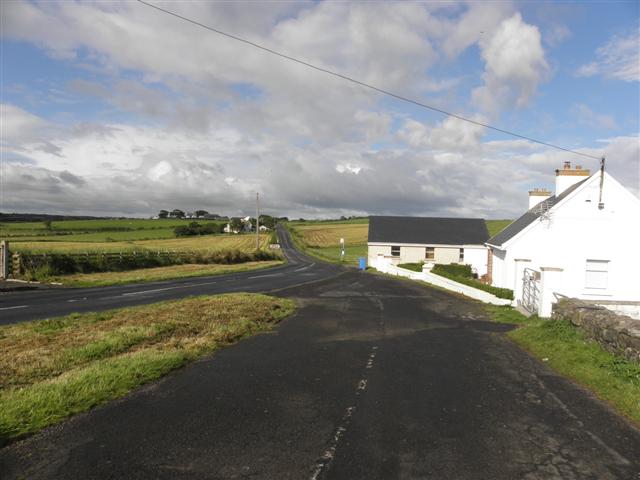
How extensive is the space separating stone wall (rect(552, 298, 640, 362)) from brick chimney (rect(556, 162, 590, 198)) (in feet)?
55.4

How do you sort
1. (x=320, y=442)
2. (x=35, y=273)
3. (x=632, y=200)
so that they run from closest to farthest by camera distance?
(x=320, y=442) → (x=632, y=200) → (x=35, y=273)

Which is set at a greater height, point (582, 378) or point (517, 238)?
point (517, 238)

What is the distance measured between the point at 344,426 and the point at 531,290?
42.3 feet

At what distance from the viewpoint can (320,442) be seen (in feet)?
17.1

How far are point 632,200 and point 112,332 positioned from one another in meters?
23.3

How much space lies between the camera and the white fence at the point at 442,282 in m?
20.8

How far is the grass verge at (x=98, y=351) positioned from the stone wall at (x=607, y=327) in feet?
25.6

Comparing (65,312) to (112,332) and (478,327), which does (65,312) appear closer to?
(112,332)

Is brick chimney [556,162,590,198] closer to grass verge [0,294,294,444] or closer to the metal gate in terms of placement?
the metal gate

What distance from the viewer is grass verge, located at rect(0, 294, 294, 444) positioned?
20.4ft

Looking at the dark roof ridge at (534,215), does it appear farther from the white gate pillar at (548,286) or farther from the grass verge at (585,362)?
the grass verge at (585,362)

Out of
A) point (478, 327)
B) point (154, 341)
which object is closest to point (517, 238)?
point (478, 327)

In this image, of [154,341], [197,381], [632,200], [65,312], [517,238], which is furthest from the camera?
[517,238]

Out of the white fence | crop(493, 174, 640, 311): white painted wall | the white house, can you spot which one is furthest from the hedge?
the white house
